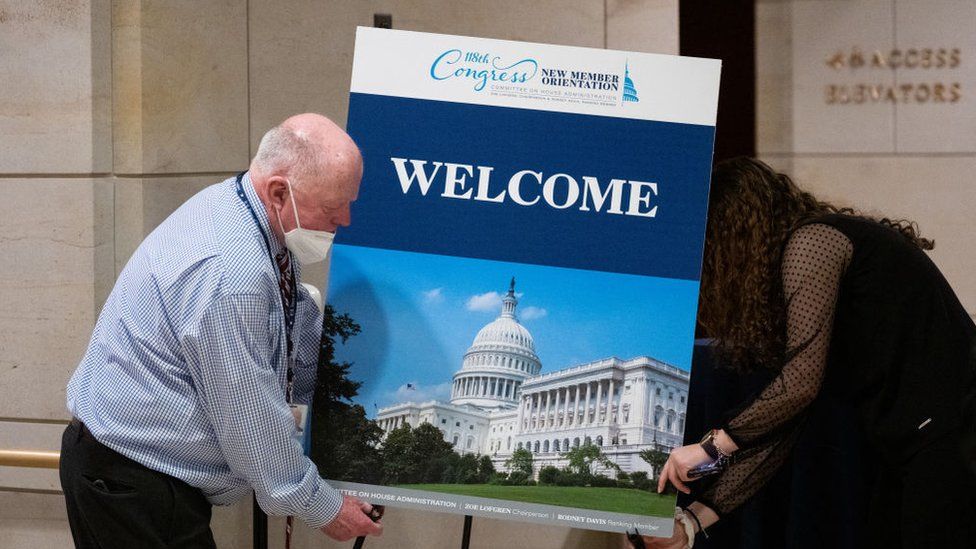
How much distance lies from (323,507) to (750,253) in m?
1.15

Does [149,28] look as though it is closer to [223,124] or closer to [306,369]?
[223,124]

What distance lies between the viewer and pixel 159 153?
349 centimetres

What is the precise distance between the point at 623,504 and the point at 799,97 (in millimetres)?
3386

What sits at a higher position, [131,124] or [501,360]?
[131,124]

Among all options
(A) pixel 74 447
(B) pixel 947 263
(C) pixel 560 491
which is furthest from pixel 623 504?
(B) pixel 947 263

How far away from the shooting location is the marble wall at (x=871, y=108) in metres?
5.09

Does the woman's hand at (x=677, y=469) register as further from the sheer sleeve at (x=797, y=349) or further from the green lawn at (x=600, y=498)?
the sheer sleeve at (x=797, y=349)

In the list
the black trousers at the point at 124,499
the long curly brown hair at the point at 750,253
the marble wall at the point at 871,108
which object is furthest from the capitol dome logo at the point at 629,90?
the marble wall at the point at 871,108

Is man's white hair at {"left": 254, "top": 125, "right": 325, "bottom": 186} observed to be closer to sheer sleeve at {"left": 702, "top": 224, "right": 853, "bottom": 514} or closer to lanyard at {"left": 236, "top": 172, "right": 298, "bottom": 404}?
lanyard at {"left": 236, "top": 172, "right": 298, "bottom": 404}

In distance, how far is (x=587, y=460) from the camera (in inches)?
93.7

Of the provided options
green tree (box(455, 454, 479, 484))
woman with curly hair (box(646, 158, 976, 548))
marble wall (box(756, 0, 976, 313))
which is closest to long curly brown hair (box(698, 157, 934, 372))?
woman with curly hair (box(646, 158, 976, 548))

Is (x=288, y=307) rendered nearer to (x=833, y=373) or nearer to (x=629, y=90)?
(x=629, y=90)

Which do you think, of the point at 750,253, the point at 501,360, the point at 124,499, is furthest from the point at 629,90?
the point at 124,499

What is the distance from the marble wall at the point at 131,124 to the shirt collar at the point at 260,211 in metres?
1.25
